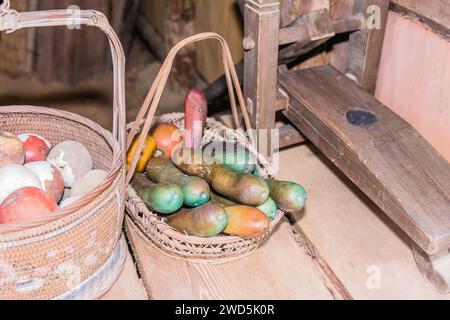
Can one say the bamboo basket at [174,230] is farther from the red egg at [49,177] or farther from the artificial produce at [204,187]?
the red egg at [49,177]

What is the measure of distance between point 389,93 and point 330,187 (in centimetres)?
32

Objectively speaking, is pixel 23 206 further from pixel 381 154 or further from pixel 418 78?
pixel 418 78

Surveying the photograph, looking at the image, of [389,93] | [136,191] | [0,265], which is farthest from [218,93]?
[0,265]

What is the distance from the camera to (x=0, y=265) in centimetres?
107

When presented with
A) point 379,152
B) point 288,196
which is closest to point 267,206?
point 288,196

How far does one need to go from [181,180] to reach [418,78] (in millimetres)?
664

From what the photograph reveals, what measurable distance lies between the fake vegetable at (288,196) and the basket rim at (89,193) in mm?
346

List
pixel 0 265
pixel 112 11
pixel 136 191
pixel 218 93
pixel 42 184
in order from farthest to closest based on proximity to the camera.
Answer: pixel 112 11
pixel 218 93
pixel 136 191
pixel 42 184
pixel 0 265

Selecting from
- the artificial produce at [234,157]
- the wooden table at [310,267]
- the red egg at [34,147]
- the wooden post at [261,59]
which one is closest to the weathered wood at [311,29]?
the wooden post at [261,59]

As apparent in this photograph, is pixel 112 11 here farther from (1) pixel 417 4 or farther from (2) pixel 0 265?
(2) pixel 0 265

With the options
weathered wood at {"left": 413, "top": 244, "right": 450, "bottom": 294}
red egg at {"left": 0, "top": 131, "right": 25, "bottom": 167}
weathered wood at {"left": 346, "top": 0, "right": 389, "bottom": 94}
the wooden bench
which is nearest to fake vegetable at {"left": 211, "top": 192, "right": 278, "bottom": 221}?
Answer: the wooden bench

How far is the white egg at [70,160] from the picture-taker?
1354 millimetres

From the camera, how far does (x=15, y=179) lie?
3.94ft

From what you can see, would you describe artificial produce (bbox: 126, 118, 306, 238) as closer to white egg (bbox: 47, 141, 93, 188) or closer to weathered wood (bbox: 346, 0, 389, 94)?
white egg (bbox: 47, 141, 93, 188)
